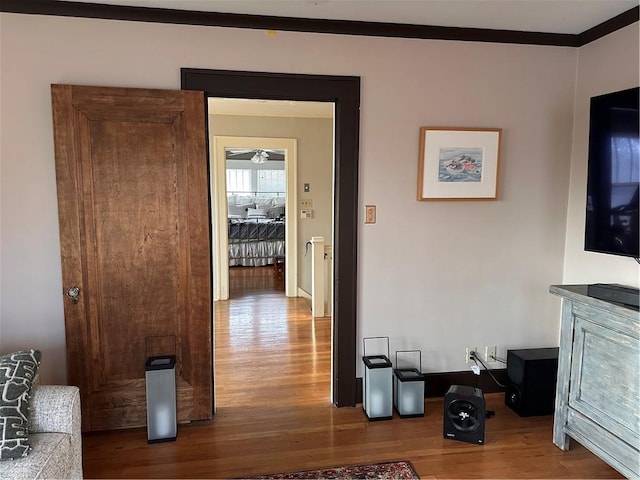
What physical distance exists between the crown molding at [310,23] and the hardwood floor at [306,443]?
8.11ft

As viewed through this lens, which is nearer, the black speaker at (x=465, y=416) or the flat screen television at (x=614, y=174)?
the flat screen television at (x=614, y=174)

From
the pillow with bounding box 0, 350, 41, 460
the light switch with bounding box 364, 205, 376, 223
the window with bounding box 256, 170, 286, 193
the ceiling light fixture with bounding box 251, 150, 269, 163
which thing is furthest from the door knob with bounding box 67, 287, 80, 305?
the window with bounding box 256, 170, 286, 193

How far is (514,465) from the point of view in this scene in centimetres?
243

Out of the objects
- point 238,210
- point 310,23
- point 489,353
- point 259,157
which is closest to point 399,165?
point 310,23

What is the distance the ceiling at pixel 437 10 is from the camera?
2486 mm

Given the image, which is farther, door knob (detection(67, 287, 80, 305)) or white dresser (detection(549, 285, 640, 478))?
door knob (detection(67, 287, 80, 305))

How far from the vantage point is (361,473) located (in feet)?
7.63

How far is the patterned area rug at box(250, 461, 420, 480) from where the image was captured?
2.29m

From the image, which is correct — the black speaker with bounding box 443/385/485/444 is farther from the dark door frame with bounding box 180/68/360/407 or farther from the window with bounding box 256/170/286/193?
the window with bounding box 256/170/286/193

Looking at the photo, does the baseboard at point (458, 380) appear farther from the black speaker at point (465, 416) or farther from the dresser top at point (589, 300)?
the dresser top at point (589, 300)

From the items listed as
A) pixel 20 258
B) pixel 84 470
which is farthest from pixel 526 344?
pixel 20 258

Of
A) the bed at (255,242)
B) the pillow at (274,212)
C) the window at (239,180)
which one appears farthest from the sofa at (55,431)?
the window at (239,180)

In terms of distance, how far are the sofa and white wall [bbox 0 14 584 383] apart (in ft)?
2.82

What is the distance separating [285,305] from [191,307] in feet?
10.0
